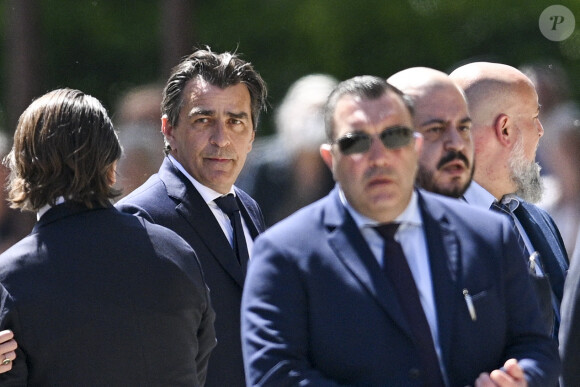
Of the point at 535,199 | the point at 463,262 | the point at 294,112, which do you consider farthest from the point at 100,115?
the point at 294,112

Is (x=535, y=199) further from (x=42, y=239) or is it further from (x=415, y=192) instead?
(x=42, y=239)

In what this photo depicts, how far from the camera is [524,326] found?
2824 millimetres

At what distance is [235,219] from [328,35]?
12.4 feet

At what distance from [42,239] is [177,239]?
1.32 feet

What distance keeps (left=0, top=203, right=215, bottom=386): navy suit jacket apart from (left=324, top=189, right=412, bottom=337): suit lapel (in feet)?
1.87

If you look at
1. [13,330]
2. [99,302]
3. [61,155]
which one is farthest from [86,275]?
[61,155]

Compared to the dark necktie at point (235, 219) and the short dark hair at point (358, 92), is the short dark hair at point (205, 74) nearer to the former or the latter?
the dark necktie at point (235, 219)

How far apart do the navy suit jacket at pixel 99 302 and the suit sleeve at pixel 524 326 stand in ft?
3.03

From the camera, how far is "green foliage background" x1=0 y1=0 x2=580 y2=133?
297 inches

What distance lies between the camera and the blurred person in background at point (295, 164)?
6785 mm

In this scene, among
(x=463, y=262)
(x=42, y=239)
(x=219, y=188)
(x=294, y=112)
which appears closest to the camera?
(x=463, y=262)

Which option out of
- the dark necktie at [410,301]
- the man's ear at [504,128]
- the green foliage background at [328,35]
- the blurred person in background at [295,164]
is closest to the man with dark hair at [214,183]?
the man's ear at [504,128]

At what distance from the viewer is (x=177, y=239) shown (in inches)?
128

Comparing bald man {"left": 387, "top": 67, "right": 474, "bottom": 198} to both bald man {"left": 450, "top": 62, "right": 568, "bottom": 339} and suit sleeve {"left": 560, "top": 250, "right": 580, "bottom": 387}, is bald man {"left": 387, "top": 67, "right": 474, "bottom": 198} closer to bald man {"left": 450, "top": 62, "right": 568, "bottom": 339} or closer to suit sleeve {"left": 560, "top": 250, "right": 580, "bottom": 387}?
bald man {"left": 450, "top": 62, "right": 568, "bottom": 339}
